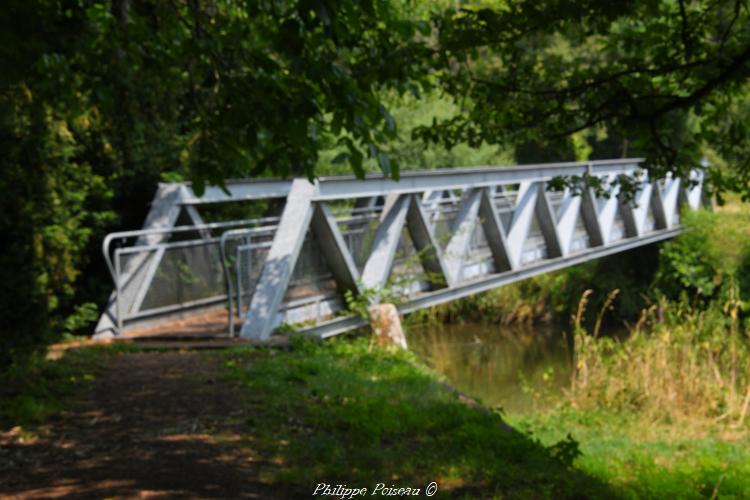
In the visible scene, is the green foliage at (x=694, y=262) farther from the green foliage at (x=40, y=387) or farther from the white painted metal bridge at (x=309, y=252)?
the green foliage at (x=40, y=387)

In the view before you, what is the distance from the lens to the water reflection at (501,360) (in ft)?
41.9

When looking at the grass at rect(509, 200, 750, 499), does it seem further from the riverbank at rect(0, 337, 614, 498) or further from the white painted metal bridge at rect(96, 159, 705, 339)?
the white painted metal bridge at rect(96, 159, 705, 339)

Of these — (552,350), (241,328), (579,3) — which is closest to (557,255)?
(552,350)

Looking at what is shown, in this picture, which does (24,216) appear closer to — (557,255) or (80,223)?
(80,223)

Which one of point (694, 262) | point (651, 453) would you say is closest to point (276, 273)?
point (651, 453)

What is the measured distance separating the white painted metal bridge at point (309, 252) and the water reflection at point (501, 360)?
1660 millimetres

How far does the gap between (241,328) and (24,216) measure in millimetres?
3309

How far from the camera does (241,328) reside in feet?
33.2

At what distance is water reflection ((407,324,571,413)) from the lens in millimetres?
12781

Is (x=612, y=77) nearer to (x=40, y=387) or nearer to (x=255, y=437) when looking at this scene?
(x=255, y=437)

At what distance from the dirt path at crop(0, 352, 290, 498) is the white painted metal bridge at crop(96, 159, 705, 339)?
105 inches

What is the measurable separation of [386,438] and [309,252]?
17.0 feet

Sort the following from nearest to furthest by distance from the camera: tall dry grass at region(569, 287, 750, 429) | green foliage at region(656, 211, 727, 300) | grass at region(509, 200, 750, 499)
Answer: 1. grass at region(509, 200, 750, 499)
2. tall dry grass at region(569, 287, 750, 429)
3. green foliage at region(656, 211, 727, 300)

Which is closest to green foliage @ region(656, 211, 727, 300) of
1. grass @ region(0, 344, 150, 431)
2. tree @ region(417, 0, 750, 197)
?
tree @ region(417, 0, 750, 197)
